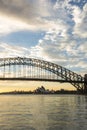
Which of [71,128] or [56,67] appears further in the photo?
[56,67]

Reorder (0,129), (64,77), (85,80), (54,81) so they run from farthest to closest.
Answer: (85,80)
(64,77)
(54,81)
(0,129)

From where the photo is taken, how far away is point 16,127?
24375 millimetres

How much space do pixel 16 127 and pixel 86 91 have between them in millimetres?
93052

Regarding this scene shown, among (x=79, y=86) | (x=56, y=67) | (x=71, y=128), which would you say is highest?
(x=56, y=67)

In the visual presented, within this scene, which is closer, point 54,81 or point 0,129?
point 0,129

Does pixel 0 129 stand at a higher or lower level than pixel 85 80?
lower

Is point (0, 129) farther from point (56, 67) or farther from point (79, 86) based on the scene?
point (56, 67)

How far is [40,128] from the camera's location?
78.1 ft

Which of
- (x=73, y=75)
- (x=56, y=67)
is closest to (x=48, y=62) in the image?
(x=56, y=67)

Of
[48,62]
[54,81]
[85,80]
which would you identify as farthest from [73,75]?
[54,81]

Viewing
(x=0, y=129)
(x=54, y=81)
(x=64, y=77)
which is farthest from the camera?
(x=64, y=77)

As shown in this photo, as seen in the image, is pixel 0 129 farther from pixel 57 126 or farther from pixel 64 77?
pixel 64 77

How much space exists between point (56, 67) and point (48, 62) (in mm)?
4227

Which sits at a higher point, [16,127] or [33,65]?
[33,65]
